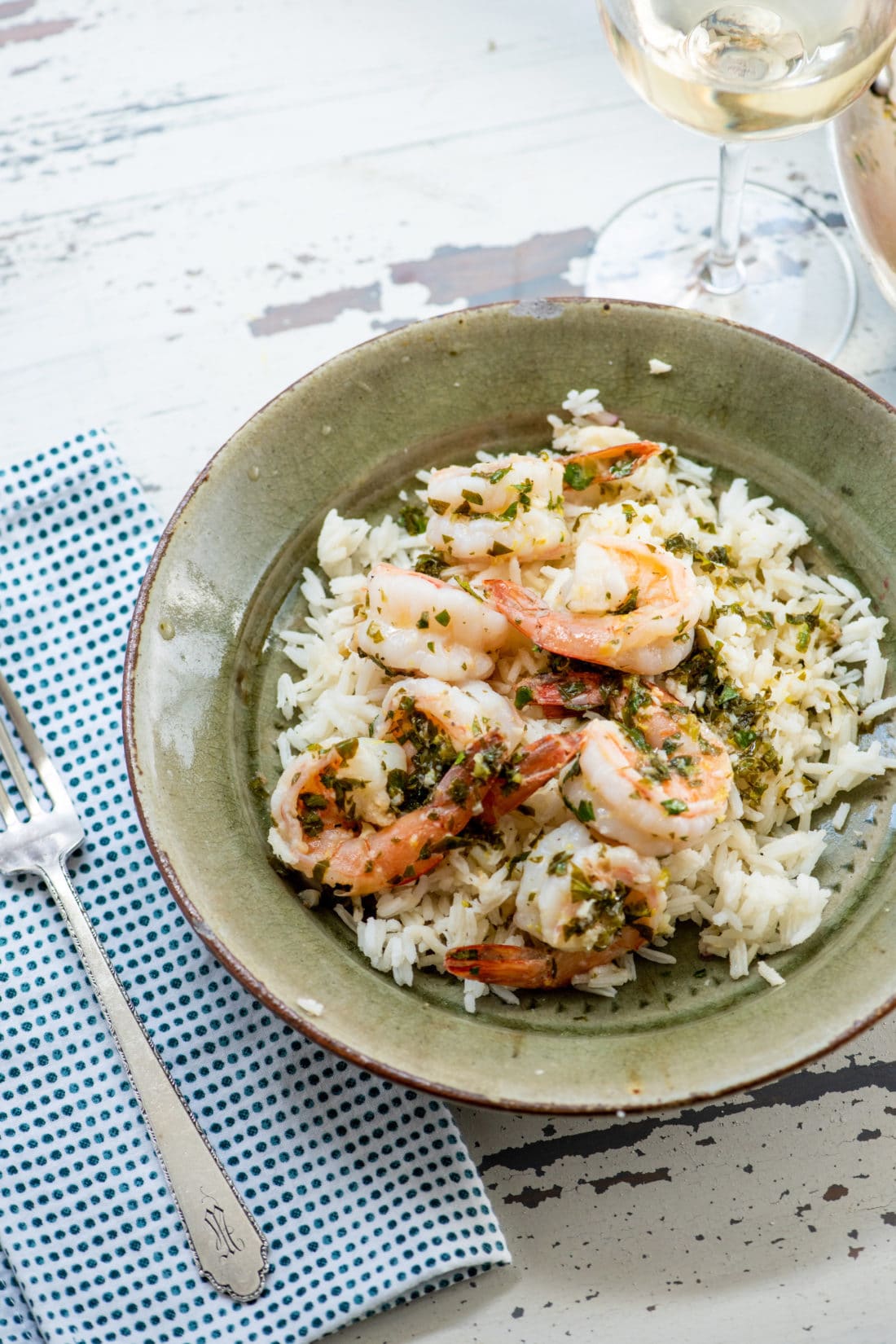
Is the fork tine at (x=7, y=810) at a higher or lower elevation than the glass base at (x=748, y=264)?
lower

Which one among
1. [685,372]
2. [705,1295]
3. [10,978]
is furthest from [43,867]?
[685,372]

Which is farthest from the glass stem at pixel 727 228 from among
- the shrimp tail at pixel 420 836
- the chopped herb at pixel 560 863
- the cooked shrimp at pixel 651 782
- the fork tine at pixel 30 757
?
the fork tine at pixel 30 757

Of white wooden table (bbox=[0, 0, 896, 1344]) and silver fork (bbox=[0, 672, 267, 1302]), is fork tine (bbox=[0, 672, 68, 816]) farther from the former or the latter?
white wooden table (bbox=[0, 0, 896, 1344])

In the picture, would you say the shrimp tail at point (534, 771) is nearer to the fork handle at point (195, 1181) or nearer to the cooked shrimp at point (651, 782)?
the cooked shrimp at point (651, 782)

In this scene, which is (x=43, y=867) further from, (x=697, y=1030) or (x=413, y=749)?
(x=697, y=1030)

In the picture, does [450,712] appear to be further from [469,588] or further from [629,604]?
[629,604]

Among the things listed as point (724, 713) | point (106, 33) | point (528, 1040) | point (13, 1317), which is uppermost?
point (106, 33)
